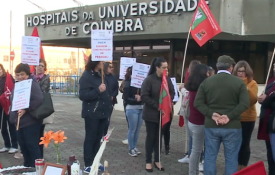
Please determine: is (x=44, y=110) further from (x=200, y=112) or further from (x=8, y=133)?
(x=8, y=133)

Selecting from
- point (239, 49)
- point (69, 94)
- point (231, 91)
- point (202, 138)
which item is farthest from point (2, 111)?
point (69, 94)

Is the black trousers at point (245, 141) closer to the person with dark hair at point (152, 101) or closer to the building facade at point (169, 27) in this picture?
the person with dark hair at point (152, 101)

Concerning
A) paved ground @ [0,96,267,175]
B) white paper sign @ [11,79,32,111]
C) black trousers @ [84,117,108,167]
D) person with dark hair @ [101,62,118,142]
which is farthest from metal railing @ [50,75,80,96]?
white paper sign @ [11,79,32,111]

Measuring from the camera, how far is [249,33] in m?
10.7

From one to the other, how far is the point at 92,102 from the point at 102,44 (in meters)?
0.93

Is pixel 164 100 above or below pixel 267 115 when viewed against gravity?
above

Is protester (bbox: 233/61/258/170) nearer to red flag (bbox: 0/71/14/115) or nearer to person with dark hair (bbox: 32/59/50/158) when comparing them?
person with dark hair (bbox: 32/59/50/158)

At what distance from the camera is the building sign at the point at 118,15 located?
35.6 ft

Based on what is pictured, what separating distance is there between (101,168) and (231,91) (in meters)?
2.39

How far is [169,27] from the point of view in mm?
10906

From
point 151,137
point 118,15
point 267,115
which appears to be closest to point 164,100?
point 151,137

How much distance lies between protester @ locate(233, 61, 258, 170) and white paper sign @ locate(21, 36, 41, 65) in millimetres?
3713

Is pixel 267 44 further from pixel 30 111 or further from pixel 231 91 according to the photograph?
pixel 30 111

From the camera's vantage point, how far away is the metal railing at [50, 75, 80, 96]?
62.8ft
